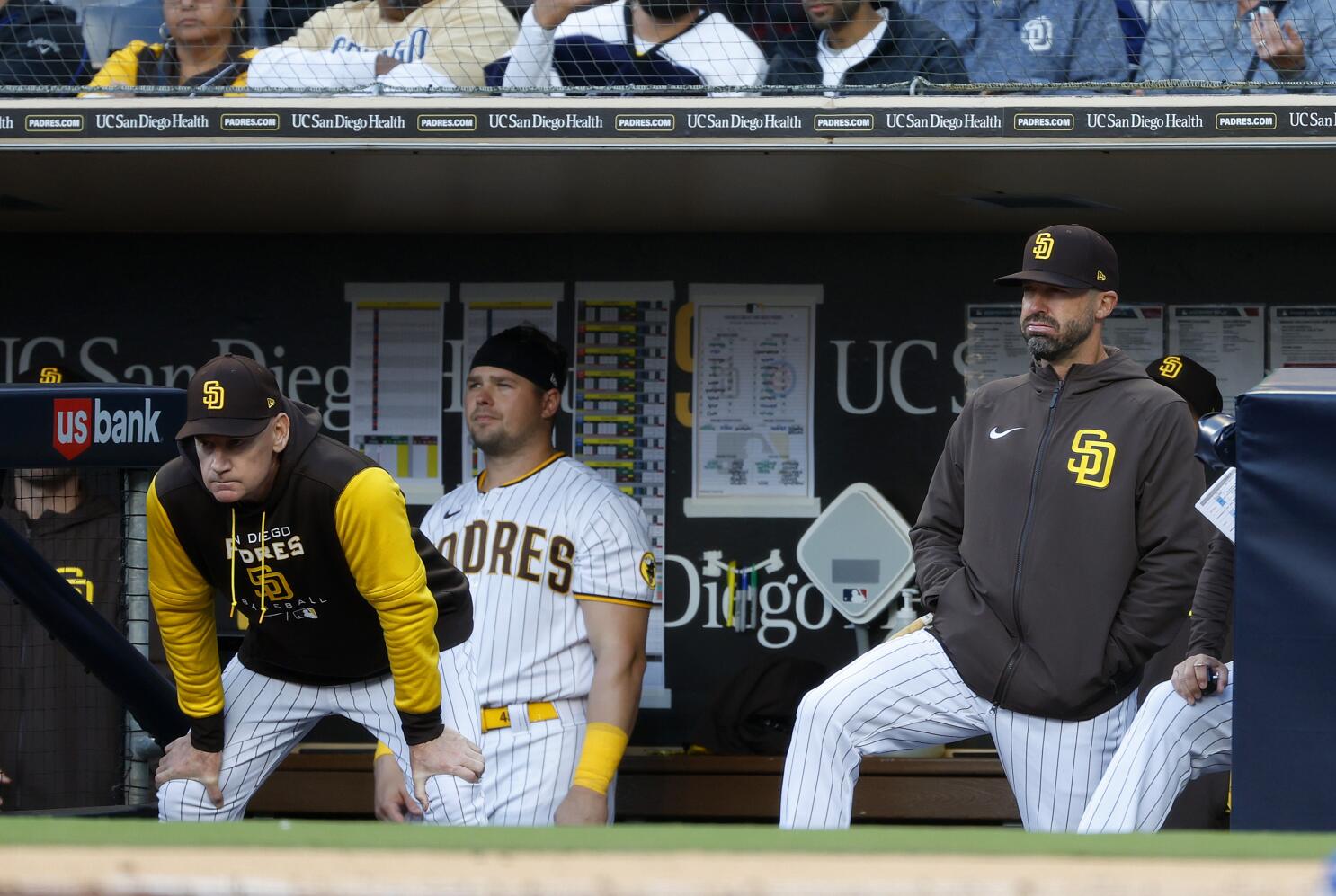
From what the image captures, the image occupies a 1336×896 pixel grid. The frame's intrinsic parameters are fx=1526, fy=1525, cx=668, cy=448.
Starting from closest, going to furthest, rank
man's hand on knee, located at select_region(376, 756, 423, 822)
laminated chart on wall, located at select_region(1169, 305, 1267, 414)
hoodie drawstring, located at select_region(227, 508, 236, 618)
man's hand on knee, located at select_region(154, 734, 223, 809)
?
hoodie drawstring, located at select_region(227, 508, 236, 618) < man's hand on knee, located at select_region(154, 734, 223, 809) < man's hand on knee, located at select_region(376, 756, 423, 822) < laminated chart on wall, located at select_region(1169, 305, 1267, 414)

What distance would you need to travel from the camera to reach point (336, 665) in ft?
11.7

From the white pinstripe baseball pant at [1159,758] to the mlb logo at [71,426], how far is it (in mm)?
2156

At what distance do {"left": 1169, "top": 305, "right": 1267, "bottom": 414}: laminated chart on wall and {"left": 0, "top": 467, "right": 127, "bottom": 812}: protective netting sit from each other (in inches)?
124

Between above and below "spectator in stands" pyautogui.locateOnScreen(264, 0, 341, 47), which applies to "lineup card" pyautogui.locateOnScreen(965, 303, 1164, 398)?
below

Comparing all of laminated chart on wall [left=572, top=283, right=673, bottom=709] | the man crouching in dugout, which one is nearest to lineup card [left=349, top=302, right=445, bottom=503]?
laminated chart on wall [left=572, top=283, right=673, bottom=709]

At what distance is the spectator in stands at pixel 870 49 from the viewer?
167 inches

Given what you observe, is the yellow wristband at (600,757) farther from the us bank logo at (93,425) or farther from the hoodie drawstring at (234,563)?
the us bank logo at (93,425)

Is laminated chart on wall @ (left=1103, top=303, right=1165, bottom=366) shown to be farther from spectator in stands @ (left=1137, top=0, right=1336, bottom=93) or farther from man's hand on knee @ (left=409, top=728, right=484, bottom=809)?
man's hand on knee @ (left=409, top=728, right=484, bottom=809)

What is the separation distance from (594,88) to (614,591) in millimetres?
1317

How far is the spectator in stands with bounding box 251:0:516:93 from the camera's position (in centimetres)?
436

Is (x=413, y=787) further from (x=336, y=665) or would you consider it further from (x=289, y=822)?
(x=289, y=822)

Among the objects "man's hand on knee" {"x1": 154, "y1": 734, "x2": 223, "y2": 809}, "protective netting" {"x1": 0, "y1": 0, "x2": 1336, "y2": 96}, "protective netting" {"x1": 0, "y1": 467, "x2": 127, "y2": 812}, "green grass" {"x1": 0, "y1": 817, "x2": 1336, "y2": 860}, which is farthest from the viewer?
"protective netting" {"x1": 0, "y1": 0, "x2": 1336, "y2": 96}

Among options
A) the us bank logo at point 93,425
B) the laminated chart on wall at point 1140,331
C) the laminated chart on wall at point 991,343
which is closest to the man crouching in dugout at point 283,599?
the us bank logo at point 93,425

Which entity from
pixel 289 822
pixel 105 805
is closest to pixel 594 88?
pixel 105 805
